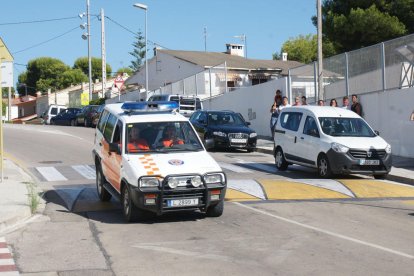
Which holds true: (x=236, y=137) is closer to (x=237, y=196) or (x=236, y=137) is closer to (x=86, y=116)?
(x=237, y=196)

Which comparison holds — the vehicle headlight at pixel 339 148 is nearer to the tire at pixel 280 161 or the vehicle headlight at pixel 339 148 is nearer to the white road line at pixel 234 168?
the tire at pixel 280 161

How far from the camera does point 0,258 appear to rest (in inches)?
303

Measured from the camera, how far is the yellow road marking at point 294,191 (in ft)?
41.3

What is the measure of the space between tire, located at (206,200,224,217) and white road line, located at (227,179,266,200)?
232cm

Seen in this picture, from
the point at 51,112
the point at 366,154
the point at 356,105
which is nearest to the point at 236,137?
the point at 356,105

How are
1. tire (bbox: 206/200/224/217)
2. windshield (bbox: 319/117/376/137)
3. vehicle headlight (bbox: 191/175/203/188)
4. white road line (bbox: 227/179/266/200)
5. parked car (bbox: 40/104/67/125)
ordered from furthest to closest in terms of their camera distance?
parked car (bbox: 40/104/67/125) → windshield (bbox: 319/117/376/137) → white road line (bbox: 227/179/266/200) → tire (bbox: 206/200/224/217) → vehicle headlight (bbox: 191/175/203/188)

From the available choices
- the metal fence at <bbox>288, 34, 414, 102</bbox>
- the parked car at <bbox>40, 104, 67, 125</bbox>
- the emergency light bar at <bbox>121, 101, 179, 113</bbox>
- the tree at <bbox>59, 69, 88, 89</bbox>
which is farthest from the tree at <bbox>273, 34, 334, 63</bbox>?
the emergency light bar at <bbox>121, 101, 179, 113</bbox>

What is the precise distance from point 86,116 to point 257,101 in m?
14.2

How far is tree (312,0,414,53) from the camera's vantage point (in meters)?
33.4

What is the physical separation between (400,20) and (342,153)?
22052mm

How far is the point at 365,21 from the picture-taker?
3359 cm

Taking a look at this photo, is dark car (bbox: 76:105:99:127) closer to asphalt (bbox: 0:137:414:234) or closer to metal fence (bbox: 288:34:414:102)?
metal fence (bbox: 288:34:414:102)

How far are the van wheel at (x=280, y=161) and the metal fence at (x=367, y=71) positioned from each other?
553 cm

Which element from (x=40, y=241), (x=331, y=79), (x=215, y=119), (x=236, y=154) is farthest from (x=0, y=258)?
(x=331, y=79)
